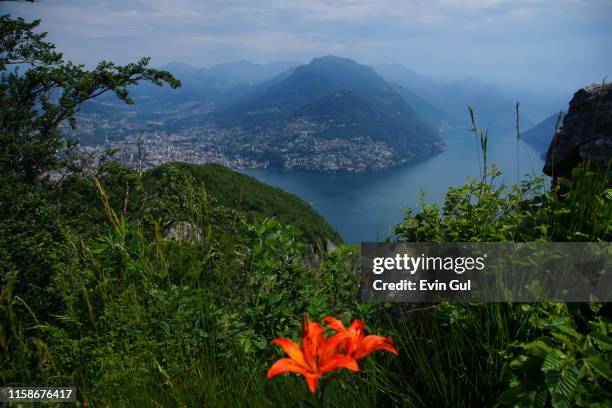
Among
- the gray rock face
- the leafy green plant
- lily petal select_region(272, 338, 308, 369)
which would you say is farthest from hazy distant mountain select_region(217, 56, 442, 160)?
lily petal select_region(272, 338, 308, 369)

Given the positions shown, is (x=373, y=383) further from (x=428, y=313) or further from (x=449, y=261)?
(x=449, y=261)

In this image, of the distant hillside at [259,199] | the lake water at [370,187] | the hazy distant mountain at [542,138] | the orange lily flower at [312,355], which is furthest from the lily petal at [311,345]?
the lake water at [370,187]

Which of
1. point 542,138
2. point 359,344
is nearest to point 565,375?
point 359,344

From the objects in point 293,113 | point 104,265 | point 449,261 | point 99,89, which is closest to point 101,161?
point 99,89

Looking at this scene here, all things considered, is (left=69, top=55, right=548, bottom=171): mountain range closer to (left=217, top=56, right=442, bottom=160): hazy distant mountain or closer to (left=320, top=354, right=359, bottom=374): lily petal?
(left=217, top=56, right=442, bottom=160): hazy distant mountain

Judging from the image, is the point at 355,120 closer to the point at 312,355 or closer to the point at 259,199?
the point at 259,199
